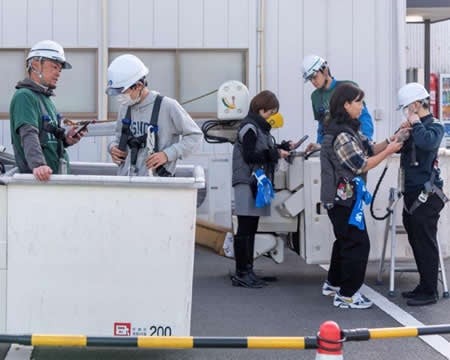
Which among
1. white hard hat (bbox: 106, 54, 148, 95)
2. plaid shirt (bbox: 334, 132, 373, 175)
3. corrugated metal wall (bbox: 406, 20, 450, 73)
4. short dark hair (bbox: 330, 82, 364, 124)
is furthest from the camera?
corrugated metal wall (bbox: 406, 20, 450, 73)

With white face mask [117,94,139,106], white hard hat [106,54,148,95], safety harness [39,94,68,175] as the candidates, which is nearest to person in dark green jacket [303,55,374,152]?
white face mask [117,94,139,106]

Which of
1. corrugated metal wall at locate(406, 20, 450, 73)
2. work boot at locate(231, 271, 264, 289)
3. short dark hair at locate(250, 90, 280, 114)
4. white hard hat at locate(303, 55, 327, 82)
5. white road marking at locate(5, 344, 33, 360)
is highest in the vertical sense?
corrugated metal wall at locate(406, 20, 450, 73)

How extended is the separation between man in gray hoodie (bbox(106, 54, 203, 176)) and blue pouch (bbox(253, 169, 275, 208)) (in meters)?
1.95

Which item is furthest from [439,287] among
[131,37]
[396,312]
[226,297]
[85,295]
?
[131,37]

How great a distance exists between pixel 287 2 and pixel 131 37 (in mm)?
1856

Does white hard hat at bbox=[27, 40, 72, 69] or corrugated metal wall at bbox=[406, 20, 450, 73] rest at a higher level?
corrugated metal wall at bbox=[406, 20, 450, 73]

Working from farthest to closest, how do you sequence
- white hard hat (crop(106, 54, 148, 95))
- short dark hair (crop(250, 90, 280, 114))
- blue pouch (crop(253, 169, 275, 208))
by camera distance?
short dark hair (crop(250, 90, 280, 114)) < blue pouch (crop(253, 169, 275, 208)) < white hard hat (crop(106, 54, 148, 95))

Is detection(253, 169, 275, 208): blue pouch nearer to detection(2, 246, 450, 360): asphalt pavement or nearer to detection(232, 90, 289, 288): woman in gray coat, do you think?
detection(232, 90, 289, 288): woman in gray coat

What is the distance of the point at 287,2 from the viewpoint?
10820 mm

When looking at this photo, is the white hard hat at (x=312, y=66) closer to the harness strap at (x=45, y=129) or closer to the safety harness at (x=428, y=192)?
the safety harness at (x=428, y=192)

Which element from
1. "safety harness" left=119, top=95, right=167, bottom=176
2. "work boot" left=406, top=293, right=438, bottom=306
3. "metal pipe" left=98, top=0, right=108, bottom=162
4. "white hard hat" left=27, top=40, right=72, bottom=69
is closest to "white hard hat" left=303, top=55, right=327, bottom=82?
"work boot" left=406, top=293, right=438, bottom=306

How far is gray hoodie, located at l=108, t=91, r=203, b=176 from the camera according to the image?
6117 mm

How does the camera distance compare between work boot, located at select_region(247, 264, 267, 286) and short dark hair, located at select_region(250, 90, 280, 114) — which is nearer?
short dark hair, located at select_region(250, 90, 280, 114)

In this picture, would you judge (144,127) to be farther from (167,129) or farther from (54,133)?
(54,133)
